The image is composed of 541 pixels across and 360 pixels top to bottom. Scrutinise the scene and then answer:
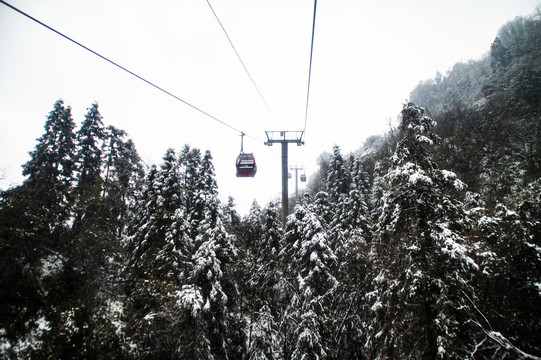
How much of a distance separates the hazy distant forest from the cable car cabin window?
343cm

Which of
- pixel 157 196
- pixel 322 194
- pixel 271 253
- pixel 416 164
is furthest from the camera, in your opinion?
pixel 322 194

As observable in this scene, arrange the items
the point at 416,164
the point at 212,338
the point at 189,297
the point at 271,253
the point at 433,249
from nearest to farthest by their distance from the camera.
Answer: the point at 433,249
the point at 416,164
the point at 189,297
the point at 212,338
the point at 271,253

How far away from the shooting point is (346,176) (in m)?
31.2

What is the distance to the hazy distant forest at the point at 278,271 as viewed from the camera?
25.7 feet

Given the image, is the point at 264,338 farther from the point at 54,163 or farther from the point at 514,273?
the point at 54,163

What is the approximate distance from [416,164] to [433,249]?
2.79 metres

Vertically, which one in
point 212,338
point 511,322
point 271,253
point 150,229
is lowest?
point 212,338

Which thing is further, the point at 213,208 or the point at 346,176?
the point at 346,176

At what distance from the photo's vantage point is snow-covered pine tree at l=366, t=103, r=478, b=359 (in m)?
7.19

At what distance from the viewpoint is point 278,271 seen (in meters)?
13.6

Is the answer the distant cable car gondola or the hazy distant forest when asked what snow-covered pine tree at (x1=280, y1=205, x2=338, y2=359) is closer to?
the hazy distant forest

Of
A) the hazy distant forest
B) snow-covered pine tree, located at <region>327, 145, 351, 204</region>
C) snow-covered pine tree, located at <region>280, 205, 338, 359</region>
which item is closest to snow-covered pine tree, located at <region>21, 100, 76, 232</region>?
the hazy distant forest

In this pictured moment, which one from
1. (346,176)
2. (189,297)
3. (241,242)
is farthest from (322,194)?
(189,297)

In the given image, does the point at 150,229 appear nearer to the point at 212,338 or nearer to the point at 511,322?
the point at 212,338
